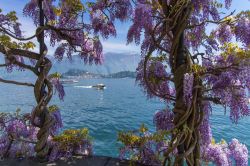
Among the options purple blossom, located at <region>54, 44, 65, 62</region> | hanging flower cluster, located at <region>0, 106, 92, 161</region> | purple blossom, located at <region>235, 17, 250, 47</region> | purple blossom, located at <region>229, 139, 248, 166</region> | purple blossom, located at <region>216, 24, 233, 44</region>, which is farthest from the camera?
purple blossom, located at <region>54, 44, 65, 62</region>

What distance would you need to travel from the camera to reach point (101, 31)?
6.73 m

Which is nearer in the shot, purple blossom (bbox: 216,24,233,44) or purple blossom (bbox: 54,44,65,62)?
purple blossom (bbox: 216,24,233,44)

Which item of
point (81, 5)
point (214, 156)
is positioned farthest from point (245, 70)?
point (81, 5)

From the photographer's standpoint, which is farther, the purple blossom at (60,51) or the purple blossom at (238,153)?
the purple blossom at (60,51)

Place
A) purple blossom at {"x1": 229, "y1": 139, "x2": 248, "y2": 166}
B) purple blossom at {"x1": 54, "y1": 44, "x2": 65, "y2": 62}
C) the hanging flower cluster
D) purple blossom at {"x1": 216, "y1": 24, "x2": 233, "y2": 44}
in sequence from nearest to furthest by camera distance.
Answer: purple blossom at {"x1": 216, "y1": 24, "x2": 233, "y2": 44}, the hanging flower cluster, purple blossom at {"x1": 229, "y1": 139, "x2": 248, "y2": 166}, purple blossom at {"x1": 54, "y1": 44, "x2": 65, "y2": 62}

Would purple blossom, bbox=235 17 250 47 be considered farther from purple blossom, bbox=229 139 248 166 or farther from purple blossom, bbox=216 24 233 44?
purple blossom, bbox=229 139 248 166

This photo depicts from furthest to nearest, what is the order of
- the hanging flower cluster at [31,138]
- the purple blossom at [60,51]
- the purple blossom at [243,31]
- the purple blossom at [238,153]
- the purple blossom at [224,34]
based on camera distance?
the purple blossom at [60,51] → the purple blossom at [238,153] → the hanging flower cluster at [31,138] → the purple blossom at [224,34] → the purple blossom at [243,31]

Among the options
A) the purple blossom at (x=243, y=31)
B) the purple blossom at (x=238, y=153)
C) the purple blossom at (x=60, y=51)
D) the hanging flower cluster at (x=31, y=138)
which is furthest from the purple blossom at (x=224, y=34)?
the purple blossom at (x=60, y=51)

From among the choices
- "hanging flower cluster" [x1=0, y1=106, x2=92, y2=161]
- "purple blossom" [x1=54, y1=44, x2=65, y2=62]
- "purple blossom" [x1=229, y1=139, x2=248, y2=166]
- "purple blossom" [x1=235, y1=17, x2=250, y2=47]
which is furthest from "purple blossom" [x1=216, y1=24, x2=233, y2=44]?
"purple blossom" [x1=54, y1=44, x2=65, y2=62]

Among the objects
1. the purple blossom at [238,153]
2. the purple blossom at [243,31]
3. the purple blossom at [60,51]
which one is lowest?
the purple blossom at [238,153]

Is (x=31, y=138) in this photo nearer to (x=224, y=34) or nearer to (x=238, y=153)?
(x=238, y=153)

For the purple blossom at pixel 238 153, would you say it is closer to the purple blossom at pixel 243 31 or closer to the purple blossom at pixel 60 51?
the purple blossom at pixel 243 31

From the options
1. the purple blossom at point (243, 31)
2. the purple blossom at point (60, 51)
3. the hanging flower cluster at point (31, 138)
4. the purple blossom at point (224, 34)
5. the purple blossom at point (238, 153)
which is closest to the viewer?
the purple blossom at point (243, 31)

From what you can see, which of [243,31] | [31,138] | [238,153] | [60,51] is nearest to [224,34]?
[243,31]
